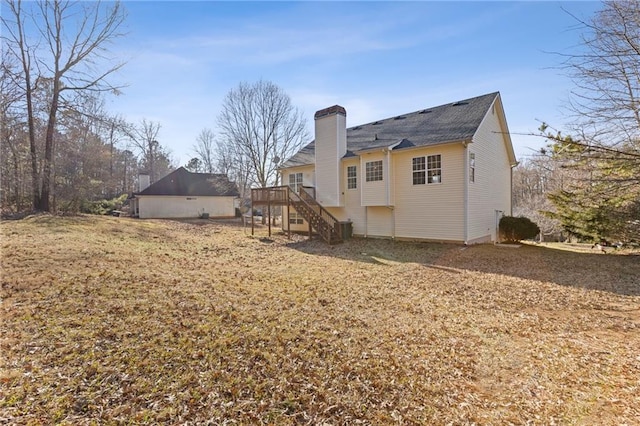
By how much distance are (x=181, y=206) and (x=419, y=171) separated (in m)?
24.4

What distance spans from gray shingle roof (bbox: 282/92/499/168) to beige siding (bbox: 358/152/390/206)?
50cm

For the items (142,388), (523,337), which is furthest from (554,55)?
(142,388)

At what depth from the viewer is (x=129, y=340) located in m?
3.92

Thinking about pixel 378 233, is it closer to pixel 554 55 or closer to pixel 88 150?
pixel 554 55

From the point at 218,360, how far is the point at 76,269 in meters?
5.17

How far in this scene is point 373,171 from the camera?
14.5 metres

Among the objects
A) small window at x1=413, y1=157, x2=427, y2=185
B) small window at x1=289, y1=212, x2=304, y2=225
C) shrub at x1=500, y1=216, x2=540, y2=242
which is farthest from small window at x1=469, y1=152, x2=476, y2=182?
small window at x1=289, y1=212, x2=304, y2=225

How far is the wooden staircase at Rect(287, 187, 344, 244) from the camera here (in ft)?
48.3

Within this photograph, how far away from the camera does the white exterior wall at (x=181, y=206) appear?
28.2m

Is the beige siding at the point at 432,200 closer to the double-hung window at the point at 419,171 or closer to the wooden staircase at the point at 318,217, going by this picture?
the double-hung window at the point at 419,171

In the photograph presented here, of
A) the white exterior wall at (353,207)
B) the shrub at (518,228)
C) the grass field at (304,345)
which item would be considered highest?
the white exterior wall at (353,207)

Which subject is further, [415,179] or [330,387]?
[415,179]

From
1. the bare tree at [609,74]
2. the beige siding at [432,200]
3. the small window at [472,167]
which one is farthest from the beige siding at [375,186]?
the bare tree at [609,74]

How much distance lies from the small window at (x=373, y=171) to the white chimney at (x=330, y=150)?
1.93 m
